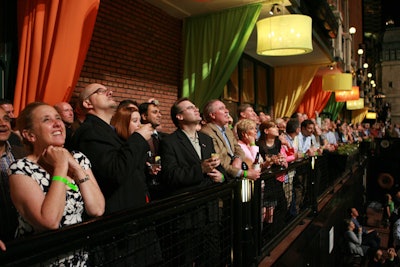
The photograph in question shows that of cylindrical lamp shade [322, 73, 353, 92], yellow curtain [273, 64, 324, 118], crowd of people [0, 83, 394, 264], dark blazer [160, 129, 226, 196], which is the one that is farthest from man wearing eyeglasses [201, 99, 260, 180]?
yellow curtain [273, 64, 324, 118]

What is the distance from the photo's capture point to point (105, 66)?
223 inches

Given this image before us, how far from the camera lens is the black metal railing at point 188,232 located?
1585 mm

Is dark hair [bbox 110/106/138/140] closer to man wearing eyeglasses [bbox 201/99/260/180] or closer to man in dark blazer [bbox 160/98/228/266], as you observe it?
man in dark blazer [bbox 160/98/228/266]

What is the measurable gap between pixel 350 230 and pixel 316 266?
4405mm

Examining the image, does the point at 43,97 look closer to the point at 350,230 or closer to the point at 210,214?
the point at 210,214

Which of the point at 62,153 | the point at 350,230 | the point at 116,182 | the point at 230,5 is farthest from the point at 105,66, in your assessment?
the point at 350,230

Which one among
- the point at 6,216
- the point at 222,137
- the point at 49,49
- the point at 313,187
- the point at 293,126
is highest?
the point at 49,49

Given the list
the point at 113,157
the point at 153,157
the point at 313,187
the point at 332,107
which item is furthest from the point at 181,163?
the point at 332,107

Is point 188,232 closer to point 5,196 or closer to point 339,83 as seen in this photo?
point 5,196

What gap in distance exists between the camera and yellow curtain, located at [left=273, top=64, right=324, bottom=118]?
1150 cm

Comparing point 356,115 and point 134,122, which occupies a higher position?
point 356,115

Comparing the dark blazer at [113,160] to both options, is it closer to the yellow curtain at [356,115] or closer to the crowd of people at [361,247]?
the crowd of people at [361,247]

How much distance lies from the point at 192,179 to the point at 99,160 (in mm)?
903

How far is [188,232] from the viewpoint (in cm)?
263
